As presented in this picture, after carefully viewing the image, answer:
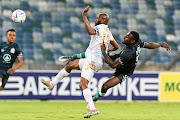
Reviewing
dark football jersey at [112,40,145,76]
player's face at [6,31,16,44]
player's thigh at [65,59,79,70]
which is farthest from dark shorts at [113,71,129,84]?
player's face at [6,31,16,44]

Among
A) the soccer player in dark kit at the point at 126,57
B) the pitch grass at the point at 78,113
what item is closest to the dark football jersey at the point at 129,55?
the soccer player in dark kit at the point at 126,57

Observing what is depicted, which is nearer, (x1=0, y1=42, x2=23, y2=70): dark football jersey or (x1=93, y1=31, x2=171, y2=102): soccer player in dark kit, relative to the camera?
(x1=93, y1=31, x2=171, y2=102): soccer player in dark kit

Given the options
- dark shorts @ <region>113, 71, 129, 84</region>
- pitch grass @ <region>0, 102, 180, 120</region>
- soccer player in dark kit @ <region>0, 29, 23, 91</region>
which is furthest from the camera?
soccer player in dark kit @ <region>0, 29, 23, 91</region>

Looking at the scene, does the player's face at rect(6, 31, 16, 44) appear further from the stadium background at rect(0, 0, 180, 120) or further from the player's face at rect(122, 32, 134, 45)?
the stadium background at rect(0, 0, 180, 120)

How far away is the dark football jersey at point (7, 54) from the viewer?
10.6 metres

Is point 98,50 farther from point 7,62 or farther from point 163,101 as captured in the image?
point 163,101

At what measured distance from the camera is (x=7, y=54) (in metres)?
10.6

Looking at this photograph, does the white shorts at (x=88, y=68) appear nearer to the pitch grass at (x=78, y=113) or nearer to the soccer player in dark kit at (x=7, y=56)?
the pitch grass at (x=78, y=113)

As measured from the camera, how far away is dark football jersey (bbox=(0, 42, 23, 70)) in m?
10.6

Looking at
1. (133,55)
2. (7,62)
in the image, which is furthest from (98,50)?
(7,62)

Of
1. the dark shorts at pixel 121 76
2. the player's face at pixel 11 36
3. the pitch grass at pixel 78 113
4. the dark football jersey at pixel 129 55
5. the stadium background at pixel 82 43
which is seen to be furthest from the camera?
the stadium background at pixel 82 43

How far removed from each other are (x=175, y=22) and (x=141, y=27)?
1.85 meters

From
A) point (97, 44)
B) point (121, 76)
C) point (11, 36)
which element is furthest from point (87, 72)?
point (11, 36)

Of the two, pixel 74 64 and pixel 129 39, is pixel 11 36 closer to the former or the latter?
pixel 74 64
